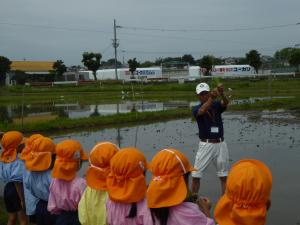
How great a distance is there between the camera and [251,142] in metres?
13.1

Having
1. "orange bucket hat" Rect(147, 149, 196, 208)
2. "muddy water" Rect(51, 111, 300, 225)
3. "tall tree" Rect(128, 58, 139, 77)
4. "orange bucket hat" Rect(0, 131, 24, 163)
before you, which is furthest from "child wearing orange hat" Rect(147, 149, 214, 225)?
"tall tree" Rect(128, 58, 139, 77)

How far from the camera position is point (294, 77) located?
Result: 56.4 metres

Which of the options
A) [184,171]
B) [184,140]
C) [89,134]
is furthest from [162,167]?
[89,134]

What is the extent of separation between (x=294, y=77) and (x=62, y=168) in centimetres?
5501

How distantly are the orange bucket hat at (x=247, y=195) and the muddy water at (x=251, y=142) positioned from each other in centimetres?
345

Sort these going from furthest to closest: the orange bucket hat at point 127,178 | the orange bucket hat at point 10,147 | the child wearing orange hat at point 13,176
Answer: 1. the orange bucket hat at point 10,147
2. the child wearing orange hat at point 13,176
3. the orange bucket hat at point 127,178

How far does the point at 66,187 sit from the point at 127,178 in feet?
3.70

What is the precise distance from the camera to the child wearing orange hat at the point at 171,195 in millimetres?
3629

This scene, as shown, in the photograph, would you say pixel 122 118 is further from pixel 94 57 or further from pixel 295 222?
pixel 94 57

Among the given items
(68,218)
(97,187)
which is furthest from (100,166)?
(68,218)

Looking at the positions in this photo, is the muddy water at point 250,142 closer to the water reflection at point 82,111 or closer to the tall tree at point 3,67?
the water reflection at point 82,111

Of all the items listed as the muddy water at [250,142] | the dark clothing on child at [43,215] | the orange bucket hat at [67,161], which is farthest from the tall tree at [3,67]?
the orange bucket hat at [67,161]

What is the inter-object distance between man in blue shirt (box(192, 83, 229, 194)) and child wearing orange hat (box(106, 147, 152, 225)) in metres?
3.68

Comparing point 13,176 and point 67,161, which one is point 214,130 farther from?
point 67,161
